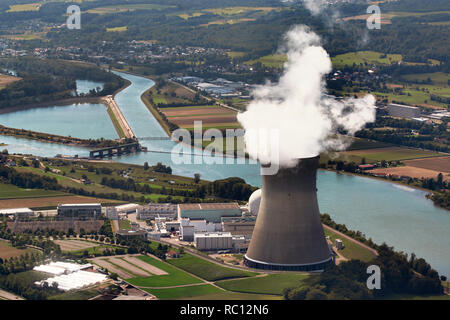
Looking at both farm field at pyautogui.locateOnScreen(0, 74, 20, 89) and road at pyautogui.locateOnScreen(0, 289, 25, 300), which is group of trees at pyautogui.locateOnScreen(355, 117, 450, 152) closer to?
farm field at pyautogui.locateOnScreen(0, 74, 20, 89)

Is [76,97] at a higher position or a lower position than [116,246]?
higher

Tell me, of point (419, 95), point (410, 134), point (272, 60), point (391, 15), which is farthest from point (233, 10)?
point (410, 134)

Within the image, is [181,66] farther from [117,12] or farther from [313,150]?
[313,150]

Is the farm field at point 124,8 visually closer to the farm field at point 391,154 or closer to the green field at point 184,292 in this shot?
the farm field at point 391,154

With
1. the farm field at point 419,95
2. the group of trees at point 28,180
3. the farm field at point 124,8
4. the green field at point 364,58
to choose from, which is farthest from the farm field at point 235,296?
the farm field at point 124,8

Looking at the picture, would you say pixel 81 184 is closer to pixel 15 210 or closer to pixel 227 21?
pixel 15 210
